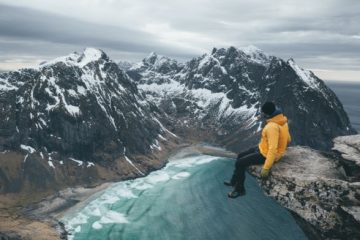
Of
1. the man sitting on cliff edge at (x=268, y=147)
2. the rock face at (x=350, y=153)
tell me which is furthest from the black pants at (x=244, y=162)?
the rock face at (x=350, y=153)

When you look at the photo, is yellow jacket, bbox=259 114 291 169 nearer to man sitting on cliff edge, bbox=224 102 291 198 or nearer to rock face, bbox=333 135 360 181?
man sitting on cliff edge, bbox=224 102 291 198

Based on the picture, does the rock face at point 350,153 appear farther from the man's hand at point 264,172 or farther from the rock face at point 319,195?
the man's hand at point 264,172

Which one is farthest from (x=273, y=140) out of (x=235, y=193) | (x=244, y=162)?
(x=235, y=193)

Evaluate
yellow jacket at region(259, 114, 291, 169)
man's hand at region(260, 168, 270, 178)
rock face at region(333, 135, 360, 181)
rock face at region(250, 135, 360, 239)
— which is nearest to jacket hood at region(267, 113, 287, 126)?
yellow jacket at region(259, 114, 291, 169)

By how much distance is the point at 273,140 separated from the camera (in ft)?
90.6

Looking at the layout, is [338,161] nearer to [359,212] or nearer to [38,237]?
[359,212]

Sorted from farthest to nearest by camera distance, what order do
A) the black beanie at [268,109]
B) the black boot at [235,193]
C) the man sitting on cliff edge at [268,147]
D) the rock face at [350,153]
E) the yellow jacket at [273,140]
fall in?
the black boot at [235,193], the black beanie at [268,109], the man sitting on cliff edge at [268,147], the yellow jacket at [273,140], the rock face at [350,153]

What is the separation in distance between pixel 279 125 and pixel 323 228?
23.6 ft

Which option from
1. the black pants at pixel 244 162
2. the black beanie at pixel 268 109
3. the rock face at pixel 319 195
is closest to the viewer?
the rock face at pixel 319 195

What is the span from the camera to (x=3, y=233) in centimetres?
18812

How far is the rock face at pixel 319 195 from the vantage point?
24328mm

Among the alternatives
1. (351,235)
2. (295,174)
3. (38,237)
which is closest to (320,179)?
(295,174)

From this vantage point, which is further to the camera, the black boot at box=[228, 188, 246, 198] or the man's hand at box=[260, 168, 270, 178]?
the black boot at box=[228, 188, 246, 198]

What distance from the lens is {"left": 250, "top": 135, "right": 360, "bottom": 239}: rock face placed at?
24.3 meters
